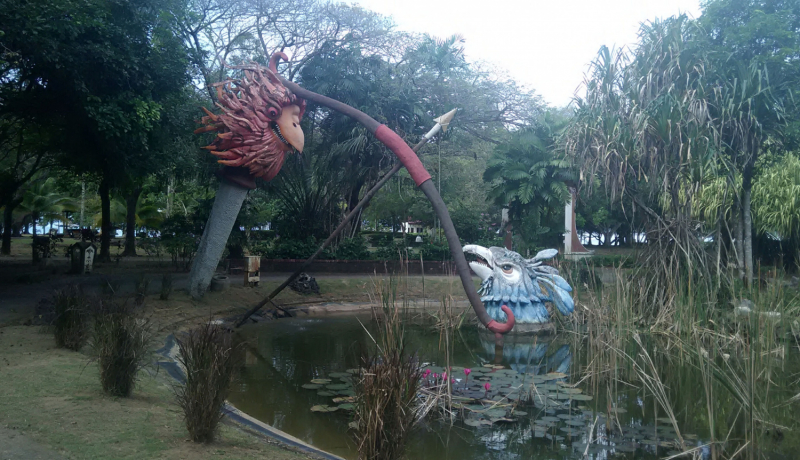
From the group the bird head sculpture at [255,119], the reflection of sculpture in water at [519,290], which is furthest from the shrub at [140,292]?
the reflection of sculpture in water at [519,290]

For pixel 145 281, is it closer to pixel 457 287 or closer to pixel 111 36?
pixel 111 36

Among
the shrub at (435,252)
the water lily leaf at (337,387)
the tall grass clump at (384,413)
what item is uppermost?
the shrub at (435,252)

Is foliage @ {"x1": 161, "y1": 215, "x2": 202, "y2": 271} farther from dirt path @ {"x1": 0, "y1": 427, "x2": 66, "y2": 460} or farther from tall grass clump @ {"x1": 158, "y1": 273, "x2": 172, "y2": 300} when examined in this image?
dirt path @ {"x1": 0, "y1": 427, "x2": 66, "y2": 460}

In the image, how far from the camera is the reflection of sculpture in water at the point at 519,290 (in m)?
10.4

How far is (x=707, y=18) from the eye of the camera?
41.9 feet

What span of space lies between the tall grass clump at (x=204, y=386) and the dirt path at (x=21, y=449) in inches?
32.0

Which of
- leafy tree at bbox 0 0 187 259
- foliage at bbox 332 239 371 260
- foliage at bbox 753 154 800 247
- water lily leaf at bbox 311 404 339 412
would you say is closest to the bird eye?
leafy tree at bbox 0 0 187 259

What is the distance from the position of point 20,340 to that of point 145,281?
3.61 m

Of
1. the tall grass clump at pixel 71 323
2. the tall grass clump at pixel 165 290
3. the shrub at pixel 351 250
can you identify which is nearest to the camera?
the tall grass clump at pixel 71 323

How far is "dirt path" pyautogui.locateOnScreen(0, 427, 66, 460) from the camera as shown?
3.58m

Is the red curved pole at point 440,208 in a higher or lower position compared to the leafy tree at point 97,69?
lower

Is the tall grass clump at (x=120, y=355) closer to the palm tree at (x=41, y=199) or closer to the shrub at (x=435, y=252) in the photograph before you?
the shrub at (x=435, y=252)

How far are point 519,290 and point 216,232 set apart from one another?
5814mm

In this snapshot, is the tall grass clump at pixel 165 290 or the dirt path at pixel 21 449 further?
the tall grass clump at pixel 165 290
